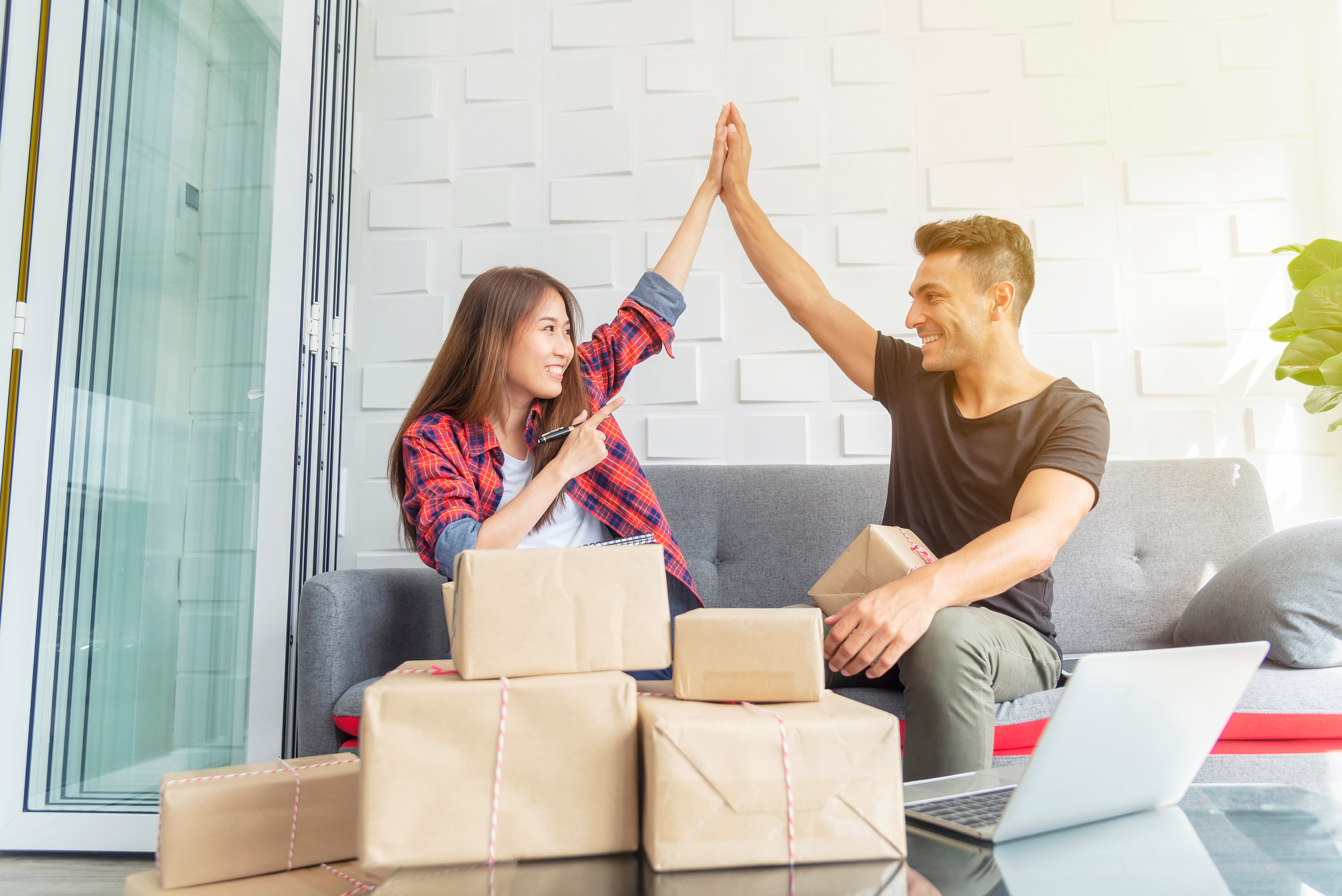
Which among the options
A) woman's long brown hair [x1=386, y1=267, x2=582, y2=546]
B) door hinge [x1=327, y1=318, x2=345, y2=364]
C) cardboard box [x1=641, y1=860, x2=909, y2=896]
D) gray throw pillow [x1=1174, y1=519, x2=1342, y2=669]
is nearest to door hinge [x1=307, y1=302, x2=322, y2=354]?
door hinge [x1=327, y1=318, x2=345, y2=364]

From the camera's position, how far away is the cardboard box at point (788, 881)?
0.59m

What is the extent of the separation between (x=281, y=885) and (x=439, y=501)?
2.26 feet

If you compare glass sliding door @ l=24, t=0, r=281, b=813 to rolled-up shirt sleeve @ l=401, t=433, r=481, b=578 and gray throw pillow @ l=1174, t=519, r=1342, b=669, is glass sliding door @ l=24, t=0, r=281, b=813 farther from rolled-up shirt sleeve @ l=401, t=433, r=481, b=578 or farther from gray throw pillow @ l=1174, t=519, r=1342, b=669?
gray throw pillow @ l=1174, t=519, r=1342, b=669

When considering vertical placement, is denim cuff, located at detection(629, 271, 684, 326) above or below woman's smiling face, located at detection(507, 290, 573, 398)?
above

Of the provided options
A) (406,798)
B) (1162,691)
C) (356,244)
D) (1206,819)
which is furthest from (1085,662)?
(356,244)

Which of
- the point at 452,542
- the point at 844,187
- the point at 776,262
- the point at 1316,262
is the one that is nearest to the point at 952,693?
the point at 452,542

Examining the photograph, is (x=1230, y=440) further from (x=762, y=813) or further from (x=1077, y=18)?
(x=762, y=813)

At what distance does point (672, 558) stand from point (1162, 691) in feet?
3.33

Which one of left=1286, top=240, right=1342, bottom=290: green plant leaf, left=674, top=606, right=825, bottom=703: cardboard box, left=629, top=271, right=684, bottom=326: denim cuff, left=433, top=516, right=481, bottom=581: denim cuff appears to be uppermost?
left=1286, top=240, right=1342, bottom=290: green plant leaf

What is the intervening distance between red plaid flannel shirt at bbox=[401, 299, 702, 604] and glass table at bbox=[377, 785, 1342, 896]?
2.69 feet

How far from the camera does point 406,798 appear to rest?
26.1 inches

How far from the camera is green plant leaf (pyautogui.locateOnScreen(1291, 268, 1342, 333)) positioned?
1748 mm

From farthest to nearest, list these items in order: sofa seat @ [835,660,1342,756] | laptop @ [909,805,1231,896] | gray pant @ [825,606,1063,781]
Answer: sofa seat @ [835,660,1342,756]
gray pant @ [825,606,1063,781]
laptop @ [909,805,1231,896]

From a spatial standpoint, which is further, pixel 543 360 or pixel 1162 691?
pixel 543 360
